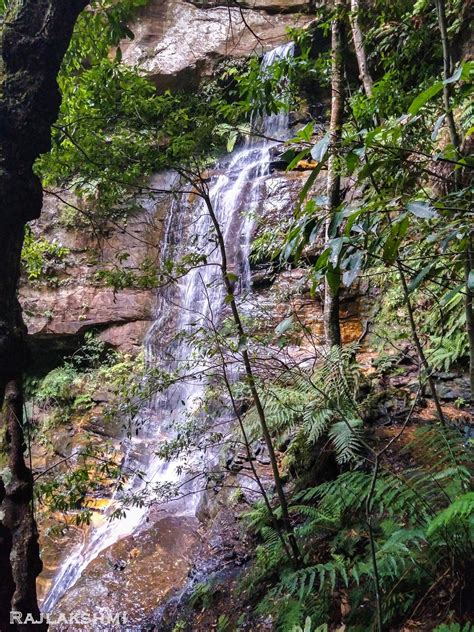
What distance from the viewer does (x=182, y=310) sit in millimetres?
9438

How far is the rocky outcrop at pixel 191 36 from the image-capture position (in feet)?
41.1

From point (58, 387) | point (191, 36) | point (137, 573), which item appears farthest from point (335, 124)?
point (191, 36)

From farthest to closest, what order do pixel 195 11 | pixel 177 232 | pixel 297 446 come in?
pixel 195 11
pixel 177 232
pixel 297 446

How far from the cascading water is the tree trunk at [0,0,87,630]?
3133 millimetres

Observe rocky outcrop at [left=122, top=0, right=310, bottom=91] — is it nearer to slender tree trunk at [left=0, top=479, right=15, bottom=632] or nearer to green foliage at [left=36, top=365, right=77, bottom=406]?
green foliage at [left=36, top=365, right=77, bottom=406]

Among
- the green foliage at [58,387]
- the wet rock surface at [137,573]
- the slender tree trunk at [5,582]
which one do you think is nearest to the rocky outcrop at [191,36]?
the green foliage at [58,387]

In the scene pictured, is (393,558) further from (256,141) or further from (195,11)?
(195,11)

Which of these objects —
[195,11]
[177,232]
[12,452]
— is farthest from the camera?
[195,11]

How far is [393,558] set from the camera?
218 cm

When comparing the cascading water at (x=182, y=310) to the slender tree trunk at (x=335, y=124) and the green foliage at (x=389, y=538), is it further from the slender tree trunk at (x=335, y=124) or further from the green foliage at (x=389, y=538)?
the green foliage at (x=389, y=538)

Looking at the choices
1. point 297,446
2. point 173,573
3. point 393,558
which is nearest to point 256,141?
point 297,446

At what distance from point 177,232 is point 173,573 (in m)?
7.84

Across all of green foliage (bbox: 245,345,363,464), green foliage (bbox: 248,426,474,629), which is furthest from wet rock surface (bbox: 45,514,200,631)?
green foliage (bbox: 245,345,363,464)

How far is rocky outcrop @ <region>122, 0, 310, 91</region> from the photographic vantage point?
12.5 metres
